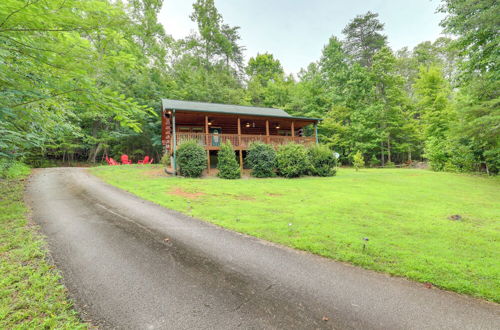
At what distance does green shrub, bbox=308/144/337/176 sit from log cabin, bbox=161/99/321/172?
2158 mm

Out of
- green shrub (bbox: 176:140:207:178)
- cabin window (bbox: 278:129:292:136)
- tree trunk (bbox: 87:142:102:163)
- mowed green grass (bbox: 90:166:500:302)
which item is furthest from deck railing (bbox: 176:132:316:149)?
tree trunk (bbox: 87:142:102:163)

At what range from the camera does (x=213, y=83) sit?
28.7m

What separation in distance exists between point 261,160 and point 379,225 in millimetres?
9640

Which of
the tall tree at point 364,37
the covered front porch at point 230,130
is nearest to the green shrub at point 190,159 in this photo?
the covered front porch at point 230,130

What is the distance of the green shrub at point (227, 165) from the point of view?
13.5 meters

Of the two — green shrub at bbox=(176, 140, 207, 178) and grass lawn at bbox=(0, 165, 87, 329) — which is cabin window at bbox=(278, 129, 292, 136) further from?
grass lawn at bbox=(0, 165, 87, 329)

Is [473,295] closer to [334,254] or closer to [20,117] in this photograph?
[334,254]

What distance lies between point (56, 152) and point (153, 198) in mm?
23576

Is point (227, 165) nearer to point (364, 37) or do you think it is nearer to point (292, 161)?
point (292, 161)

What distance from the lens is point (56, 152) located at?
23.0 metres

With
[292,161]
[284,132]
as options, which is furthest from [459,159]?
[292,161]

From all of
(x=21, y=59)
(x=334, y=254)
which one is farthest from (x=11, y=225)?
(x=334, y=254)

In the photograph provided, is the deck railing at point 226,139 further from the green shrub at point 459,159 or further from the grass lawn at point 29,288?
the green shrub at point 459,159

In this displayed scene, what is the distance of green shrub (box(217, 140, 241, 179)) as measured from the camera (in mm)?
13453
